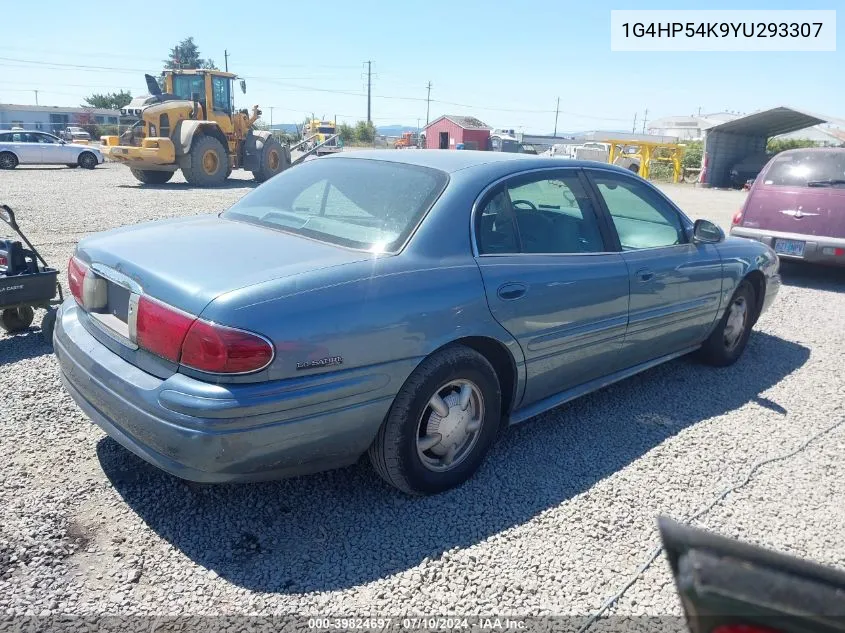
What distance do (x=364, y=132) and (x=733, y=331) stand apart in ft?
196

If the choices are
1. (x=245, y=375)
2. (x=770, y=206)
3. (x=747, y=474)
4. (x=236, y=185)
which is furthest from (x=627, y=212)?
(x=236, y=185)

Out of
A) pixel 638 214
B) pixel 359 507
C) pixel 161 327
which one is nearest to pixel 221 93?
pixel 638 214

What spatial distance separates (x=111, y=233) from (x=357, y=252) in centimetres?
137

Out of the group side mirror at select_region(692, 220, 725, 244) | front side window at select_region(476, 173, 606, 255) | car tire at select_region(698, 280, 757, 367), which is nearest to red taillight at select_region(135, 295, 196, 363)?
front side window at select_region(476, 173, 606, 255)

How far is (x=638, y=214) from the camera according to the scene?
416cm

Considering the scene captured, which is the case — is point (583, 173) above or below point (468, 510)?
above

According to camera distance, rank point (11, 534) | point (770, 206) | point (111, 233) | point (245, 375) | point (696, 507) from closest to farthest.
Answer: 1. point (245, 375)
2. point (11, 534)
3. point (696, 507)
4. point (111, 233)
5. point (770, 206)

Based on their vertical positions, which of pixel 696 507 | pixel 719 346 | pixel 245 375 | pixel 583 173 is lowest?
pixel 696 507

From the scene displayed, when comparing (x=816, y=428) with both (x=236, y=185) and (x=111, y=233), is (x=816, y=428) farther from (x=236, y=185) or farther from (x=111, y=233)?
(x=236, y=185)

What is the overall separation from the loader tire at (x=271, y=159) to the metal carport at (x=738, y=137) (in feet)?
57.2

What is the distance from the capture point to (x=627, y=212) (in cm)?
404

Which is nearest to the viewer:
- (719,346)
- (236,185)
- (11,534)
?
(11,534)

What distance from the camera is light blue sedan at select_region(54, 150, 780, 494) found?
231 cm

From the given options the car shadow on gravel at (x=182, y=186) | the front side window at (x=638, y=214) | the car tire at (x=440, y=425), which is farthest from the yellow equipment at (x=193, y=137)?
the car tire at (x=440, y=425)
